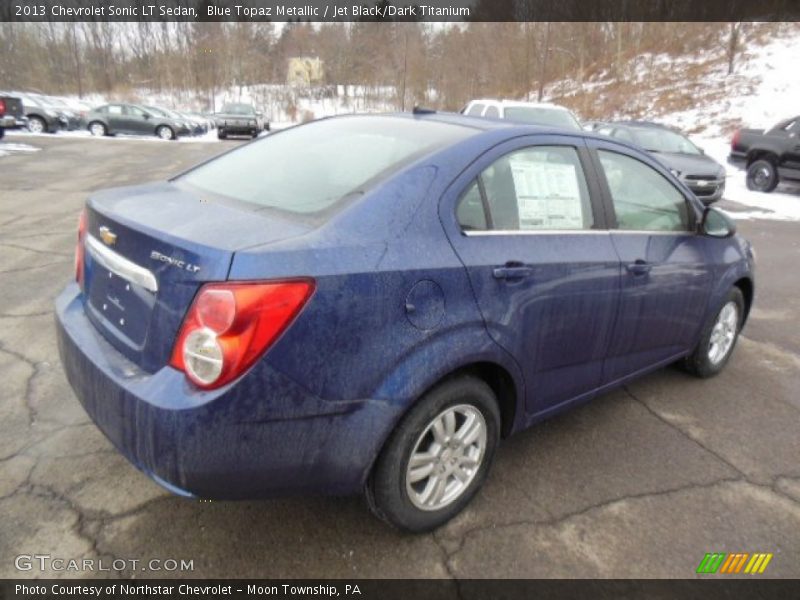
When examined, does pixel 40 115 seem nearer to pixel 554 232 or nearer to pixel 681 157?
pixel 681 157

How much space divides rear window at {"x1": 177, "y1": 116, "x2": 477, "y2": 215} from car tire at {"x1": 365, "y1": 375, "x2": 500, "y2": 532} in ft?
2.86

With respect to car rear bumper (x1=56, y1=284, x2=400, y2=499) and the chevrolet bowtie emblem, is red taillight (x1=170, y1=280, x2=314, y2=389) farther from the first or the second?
the chevrolet bowtie emblem

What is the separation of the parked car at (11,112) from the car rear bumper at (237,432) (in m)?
20.0

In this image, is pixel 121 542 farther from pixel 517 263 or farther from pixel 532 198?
pixel 532 198

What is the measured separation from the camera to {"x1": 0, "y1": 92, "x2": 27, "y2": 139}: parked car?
59.5ft

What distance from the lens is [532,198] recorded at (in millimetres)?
2490

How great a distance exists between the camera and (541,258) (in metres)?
2.37

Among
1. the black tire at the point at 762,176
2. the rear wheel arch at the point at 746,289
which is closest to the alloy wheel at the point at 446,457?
the rear wheel arch at the point at 746,289

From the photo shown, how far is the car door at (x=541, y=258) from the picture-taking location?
2.20 m

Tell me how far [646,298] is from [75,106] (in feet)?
99.9

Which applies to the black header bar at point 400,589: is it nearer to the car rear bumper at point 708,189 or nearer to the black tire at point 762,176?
the car rear bumper at point 708,189

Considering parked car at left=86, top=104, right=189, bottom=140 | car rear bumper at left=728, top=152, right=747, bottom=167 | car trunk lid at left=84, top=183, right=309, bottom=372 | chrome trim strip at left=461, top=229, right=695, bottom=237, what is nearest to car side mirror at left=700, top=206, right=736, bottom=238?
chrome trim strip at left=461, top=229, right=695, bottom=237

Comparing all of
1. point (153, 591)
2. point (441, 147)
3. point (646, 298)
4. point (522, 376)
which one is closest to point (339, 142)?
point (441, 147)

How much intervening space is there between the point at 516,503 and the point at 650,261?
1440 mm
